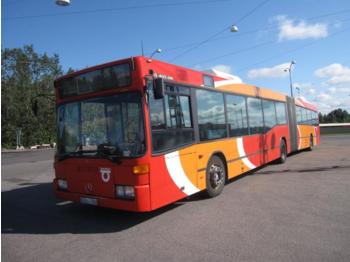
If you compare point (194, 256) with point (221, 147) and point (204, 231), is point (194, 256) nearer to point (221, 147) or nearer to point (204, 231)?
point (204, 231)

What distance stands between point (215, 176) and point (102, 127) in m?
2.96

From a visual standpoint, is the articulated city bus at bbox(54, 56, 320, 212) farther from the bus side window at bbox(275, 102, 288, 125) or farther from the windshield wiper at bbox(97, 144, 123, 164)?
the bus side window at bbox(275, 102, 288, 125)

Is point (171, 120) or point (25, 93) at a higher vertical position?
point (25, 93)

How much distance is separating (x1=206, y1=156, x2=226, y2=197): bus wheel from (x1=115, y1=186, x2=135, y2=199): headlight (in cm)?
230

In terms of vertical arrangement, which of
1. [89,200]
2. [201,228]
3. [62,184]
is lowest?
[201,228]

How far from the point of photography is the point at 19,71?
5066cm

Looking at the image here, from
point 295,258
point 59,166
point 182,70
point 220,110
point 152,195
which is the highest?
point 182,70

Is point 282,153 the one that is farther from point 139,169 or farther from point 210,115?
point 139,169

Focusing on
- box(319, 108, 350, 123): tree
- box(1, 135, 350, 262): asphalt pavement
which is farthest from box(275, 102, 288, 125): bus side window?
box(319, 108, 350, 123): tree

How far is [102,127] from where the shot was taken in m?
5.93

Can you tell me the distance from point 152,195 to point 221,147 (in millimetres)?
2927

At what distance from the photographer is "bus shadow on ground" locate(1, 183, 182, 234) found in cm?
575

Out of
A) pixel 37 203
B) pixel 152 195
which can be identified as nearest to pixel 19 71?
pixel 37 203

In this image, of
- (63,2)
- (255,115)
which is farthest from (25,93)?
(255,115)
